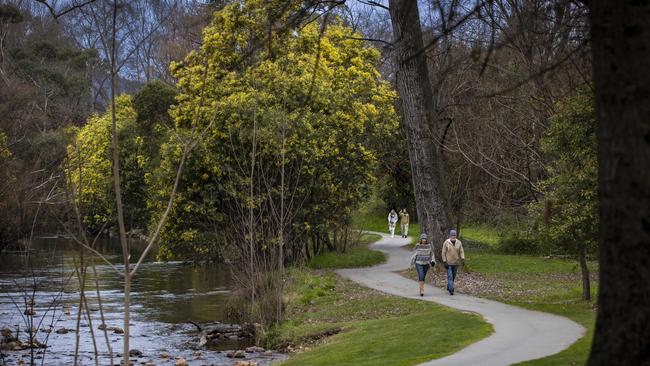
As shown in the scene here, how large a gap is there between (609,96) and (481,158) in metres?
27.8

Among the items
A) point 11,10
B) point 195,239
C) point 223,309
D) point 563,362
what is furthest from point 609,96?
point 11,10

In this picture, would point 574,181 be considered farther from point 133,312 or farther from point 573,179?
point 133,312

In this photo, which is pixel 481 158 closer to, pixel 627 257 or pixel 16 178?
pixel 16 178

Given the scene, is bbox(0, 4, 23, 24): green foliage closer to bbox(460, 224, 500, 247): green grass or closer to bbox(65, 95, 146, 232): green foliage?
bbox(65, 95, 146, 232): green foliage

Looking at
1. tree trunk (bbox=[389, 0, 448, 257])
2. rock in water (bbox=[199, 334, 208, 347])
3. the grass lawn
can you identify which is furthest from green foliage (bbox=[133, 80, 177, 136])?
rock in water (bbox=[199, 334, 208, 347])

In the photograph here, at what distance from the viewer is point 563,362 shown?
12898 mm

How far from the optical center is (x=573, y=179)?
1914cm

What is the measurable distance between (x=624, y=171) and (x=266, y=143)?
2465 cm

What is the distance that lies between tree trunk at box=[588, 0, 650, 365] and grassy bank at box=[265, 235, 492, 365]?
353 inches

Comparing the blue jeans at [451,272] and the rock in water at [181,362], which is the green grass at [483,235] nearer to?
the blue jeans at [451,272]

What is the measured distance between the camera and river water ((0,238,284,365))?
61.1 feet

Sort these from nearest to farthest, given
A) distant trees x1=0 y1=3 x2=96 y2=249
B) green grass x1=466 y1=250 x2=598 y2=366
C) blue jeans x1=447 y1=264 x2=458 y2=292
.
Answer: green grass x1=466 y1=250 x2=598 y2=366 → blue jeans x1=447 y1=264 x2=458 y2=292 → distant trees x1=0 y1=3 x2=96 y2=249

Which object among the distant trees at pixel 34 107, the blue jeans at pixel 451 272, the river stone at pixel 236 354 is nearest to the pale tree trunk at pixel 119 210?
the river stone at pixel 236 354

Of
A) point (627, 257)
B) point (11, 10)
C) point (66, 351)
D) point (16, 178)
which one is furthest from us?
point (11, 10)
